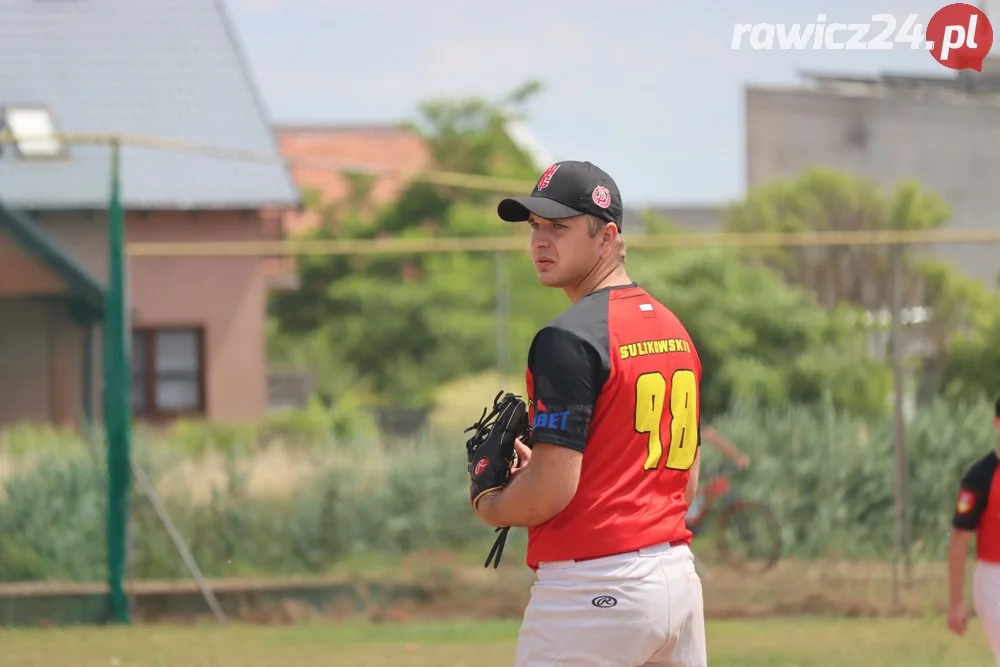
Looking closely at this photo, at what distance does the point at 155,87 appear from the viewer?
2692 centimetres

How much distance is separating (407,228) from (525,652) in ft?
129

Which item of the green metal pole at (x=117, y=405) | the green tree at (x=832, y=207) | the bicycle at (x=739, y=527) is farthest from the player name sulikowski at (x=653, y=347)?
the green tree at (x=832, y=207)

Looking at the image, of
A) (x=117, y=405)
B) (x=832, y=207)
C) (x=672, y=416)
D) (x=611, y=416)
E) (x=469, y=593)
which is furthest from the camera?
(x=832, y=207)

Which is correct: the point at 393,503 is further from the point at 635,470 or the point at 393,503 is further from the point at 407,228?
the point at 407,228

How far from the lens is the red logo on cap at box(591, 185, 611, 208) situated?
423 cm

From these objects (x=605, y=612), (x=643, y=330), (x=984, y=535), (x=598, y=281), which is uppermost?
(x=598, y=281)

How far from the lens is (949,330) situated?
15781 millimetres

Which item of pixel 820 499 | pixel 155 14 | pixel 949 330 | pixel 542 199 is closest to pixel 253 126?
pixel 155 14

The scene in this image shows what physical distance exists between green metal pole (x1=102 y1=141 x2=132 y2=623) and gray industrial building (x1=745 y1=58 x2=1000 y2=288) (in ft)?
93.1

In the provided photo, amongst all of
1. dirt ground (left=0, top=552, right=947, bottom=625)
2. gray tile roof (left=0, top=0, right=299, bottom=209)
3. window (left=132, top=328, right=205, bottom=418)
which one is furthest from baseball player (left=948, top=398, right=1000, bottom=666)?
gray tile roof (left=0, top=0, right=299, bottom=209)

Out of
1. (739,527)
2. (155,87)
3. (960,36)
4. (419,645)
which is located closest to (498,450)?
(419,645)

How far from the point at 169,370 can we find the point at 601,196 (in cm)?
2023

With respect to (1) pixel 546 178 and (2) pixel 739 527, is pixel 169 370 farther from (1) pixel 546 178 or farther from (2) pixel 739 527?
(1) pixel 546 178

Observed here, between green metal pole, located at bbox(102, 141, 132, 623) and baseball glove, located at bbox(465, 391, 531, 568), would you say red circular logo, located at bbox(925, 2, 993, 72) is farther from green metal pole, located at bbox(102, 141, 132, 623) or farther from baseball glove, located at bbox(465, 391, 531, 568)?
baseball glove, located at bbox(465, 391, 531, 568)
